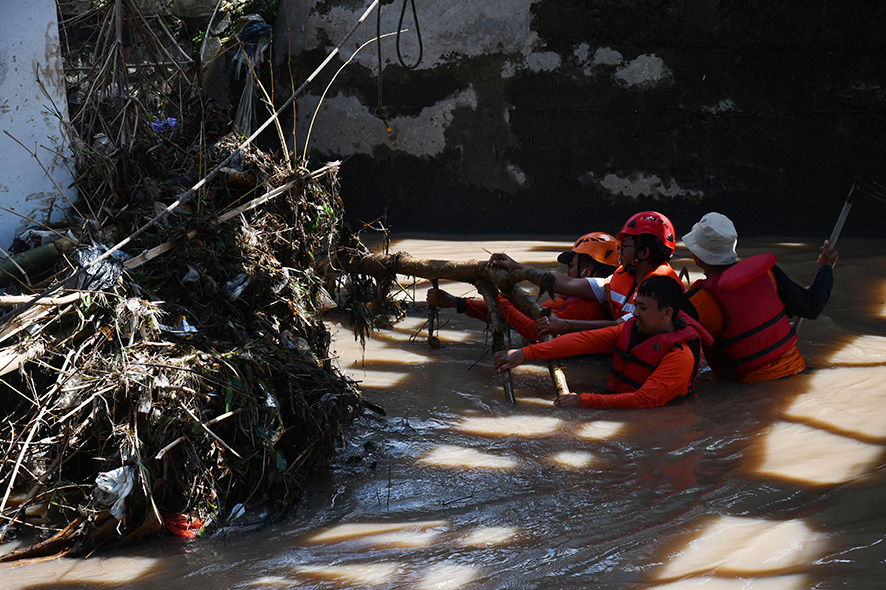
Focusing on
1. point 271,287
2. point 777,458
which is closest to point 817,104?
point 777,458

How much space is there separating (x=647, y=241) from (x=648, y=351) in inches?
32.4

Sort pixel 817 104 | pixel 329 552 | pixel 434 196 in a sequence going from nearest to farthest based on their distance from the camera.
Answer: pixel 329 552 → pixel 817 104 → pixel 434 196

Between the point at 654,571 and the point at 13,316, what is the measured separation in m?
3.00

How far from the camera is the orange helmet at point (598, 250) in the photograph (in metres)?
5.60

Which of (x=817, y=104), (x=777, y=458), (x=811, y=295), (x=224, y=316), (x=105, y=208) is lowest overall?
(x=777, y=458)

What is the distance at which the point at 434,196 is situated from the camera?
10211 millimetres

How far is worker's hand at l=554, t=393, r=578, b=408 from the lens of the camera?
4.74 metres

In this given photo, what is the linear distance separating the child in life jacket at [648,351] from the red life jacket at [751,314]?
27 centimetres

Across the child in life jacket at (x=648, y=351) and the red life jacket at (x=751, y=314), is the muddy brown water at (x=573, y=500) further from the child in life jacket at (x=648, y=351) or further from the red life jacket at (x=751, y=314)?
the red life jacket at (x=751, y=314)

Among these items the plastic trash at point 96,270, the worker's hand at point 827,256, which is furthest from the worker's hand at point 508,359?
the plastic trash at point 96,270

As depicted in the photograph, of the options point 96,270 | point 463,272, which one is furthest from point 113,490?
point 463,272

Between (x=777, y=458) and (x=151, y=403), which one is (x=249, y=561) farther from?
(x=777, y=458)

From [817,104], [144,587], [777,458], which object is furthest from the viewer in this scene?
[817,104]

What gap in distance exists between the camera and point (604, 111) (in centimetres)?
960
